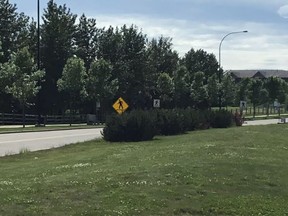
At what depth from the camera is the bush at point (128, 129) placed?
88.1ft

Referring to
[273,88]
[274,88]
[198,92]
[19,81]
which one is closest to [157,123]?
[19,81]

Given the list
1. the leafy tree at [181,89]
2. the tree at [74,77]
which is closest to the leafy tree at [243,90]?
the leafy tree at [181,89]

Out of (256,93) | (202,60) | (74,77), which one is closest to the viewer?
(74,77)

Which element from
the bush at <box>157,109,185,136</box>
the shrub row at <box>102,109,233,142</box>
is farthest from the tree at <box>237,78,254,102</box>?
the bush at <box>157,109,185,136</box>

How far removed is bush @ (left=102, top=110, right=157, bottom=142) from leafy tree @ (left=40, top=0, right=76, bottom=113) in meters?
43.3

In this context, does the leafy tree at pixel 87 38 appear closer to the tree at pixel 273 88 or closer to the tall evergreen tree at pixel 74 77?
the tall evergreen tree at pixel 74 77

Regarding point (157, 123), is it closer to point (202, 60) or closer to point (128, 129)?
point (128, 129)

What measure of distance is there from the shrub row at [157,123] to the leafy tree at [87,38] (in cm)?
3700

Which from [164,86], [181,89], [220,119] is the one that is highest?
[164,86]

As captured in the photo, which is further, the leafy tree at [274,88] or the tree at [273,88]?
the leafy tree at [274,88]

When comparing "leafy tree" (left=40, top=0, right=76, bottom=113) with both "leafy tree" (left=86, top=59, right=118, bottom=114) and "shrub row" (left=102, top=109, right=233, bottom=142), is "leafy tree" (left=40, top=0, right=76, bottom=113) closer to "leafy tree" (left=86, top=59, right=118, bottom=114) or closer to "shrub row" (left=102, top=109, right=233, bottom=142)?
"leafy tree" (left=86, top=59, right=118, bottom=114)

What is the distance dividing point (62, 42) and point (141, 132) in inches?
1806

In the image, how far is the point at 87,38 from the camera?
79625mm

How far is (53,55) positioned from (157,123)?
136 ft
